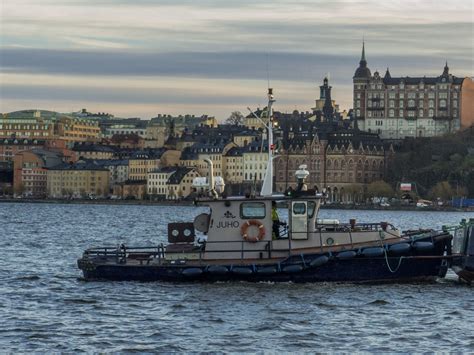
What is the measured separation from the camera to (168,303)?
38156 mm

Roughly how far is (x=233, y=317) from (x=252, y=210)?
Answer: 594 centimetres

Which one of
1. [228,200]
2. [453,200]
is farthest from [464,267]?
[453,200]

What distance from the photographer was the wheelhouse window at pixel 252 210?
135 feet

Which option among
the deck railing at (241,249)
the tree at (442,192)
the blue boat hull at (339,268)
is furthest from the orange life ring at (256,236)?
the tree at (442,192)

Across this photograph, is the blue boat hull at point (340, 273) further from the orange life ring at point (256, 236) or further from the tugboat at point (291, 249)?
the orange life ring at point (256, 236)

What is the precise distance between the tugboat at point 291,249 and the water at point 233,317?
1.23 feet

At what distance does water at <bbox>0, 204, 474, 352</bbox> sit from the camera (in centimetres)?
3244

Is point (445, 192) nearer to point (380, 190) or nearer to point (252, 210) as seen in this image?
point (380, 190)

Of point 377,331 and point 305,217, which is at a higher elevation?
point 305,217

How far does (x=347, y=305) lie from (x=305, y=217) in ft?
12.0

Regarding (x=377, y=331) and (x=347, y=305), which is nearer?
(x=377, y=331)

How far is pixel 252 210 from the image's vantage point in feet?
135

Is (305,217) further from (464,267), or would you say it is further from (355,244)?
(464,267)

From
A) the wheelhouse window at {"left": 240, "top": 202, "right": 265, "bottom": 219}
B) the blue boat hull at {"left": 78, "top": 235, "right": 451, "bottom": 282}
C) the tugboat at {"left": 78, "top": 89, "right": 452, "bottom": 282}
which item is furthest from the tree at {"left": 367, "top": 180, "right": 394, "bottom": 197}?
the wheelhouse window at {"left": 240, "top": 202, "right": 265, "bottom": 219}
